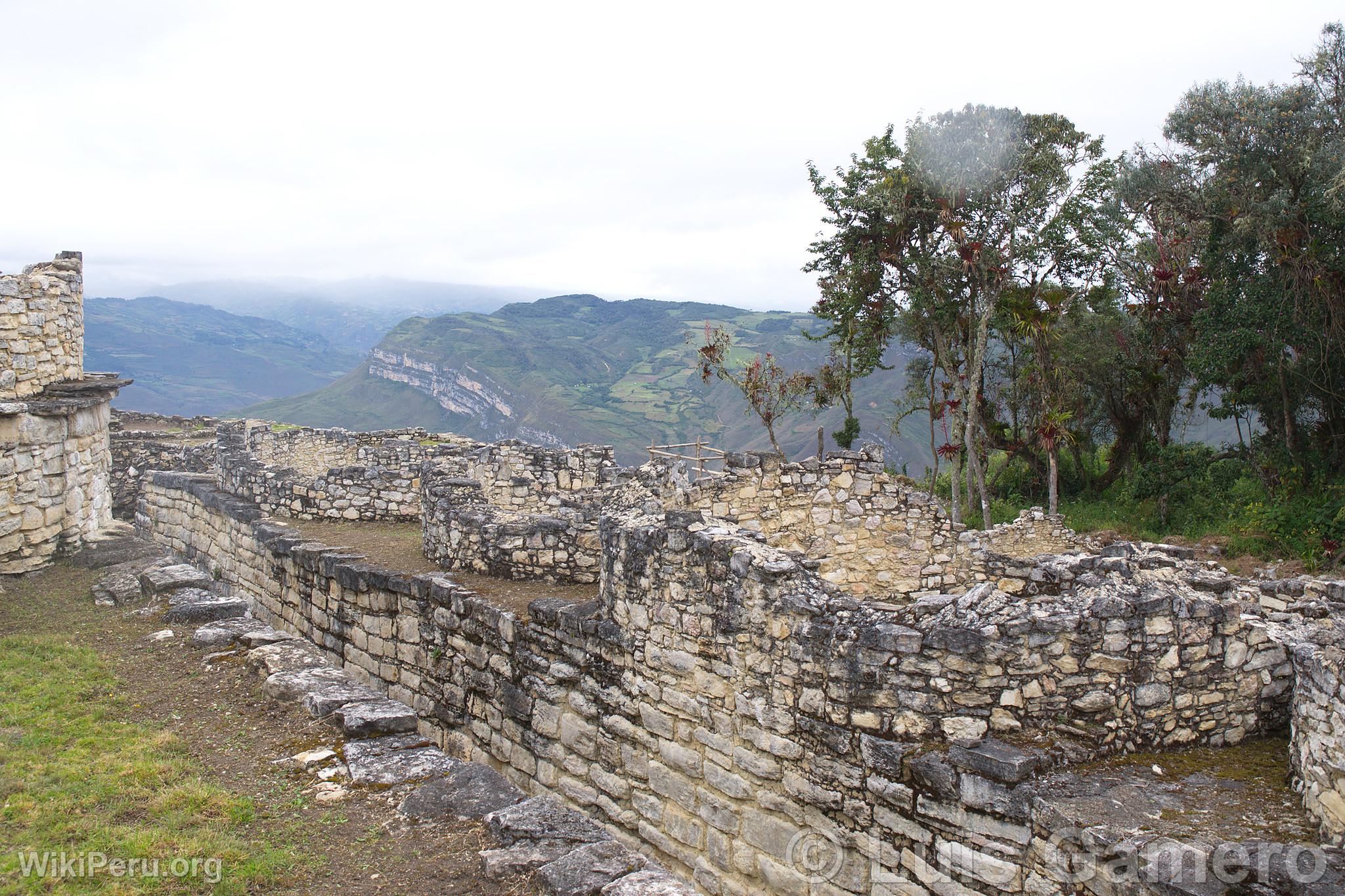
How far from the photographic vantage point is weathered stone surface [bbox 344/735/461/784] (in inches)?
221

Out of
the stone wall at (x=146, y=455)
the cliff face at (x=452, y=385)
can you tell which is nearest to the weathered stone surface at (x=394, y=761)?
the stone wall at (x=146, y=455)

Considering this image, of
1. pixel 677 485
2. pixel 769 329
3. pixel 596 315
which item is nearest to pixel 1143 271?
pixel 677 485

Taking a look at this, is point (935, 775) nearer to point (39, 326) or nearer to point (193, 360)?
point (39, 326)

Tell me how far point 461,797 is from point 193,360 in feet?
557

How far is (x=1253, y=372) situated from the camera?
20.2 meters

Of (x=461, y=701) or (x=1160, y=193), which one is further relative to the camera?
(x=1160, y=193)

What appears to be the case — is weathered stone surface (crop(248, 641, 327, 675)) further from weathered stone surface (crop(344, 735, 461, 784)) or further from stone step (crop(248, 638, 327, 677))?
weathered stone surface (crop(344, 735, 461, 784))

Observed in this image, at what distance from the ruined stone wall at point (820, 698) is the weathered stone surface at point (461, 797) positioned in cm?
174

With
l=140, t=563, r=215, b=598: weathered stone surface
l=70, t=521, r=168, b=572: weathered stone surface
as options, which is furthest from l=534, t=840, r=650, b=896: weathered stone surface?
l=70, t=521, r=168, b=572: weathered stone surface

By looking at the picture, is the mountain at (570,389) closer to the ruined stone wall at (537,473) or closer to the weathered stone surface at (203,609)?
the ruined stone wall at (537,473)

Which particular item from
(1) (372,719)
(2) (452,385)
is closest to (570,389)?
(2) (452,385)

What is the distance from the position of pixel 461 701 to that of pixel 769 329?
3314 inches

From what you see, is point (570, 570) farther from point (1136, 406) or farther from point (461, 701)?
point (1136, 406)

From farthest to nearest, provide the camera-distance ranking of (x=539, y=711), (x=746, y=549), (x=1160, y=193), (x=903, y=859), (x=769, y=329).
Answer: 1. (x=769, y=329)
2. (x=1160, y=193)
3. (x=539, y=711)
4. (x=746, y=549)
5. (x=903, y=859)
